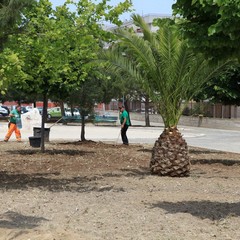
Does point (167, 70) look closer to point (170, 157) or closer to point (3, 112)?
point (170, 157)

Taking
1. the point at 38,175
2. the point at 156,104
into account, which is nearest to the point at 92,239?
the point at 38,175

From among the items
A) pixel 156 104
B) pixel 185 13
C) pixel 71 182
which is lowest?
pixel 71 182

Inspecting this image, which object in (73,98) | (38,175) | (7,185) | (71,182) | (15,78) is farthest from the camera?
(73,98)

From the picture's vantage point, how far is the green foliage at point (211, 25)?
5.18 metres

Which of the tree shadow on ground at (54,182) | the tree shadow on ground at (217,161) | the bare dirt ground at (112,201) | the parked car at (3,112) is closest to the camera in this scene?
the bare dirt ground at (112,201)

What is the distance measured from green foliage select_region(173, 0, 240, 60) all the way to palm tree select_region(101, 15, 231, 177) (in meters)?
5.20

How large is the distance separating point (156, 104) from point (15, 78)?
14.2 ft

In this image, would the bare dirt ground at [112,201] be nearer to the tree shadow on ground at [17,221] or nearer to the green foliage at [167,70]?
the tree shadow on ground at [17,221]

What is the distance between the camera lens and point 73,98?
21062mm

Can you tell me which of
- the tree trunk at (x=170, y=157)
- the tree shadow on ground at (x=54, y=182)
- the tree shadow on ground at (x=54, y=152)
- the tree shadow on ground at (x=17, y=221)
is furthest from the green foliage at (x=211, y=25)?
the tree shadow on ground at (x=54, y=152)

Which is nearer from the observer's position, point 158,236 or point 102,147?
point 158,236

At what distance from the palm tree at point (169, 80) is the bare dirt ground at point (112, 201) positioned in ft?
1.66

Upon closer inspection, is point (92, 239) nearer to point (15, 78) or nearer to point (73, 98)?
point (15, 78)

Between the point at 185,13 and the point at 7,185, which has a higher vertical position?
the point at 185,13
